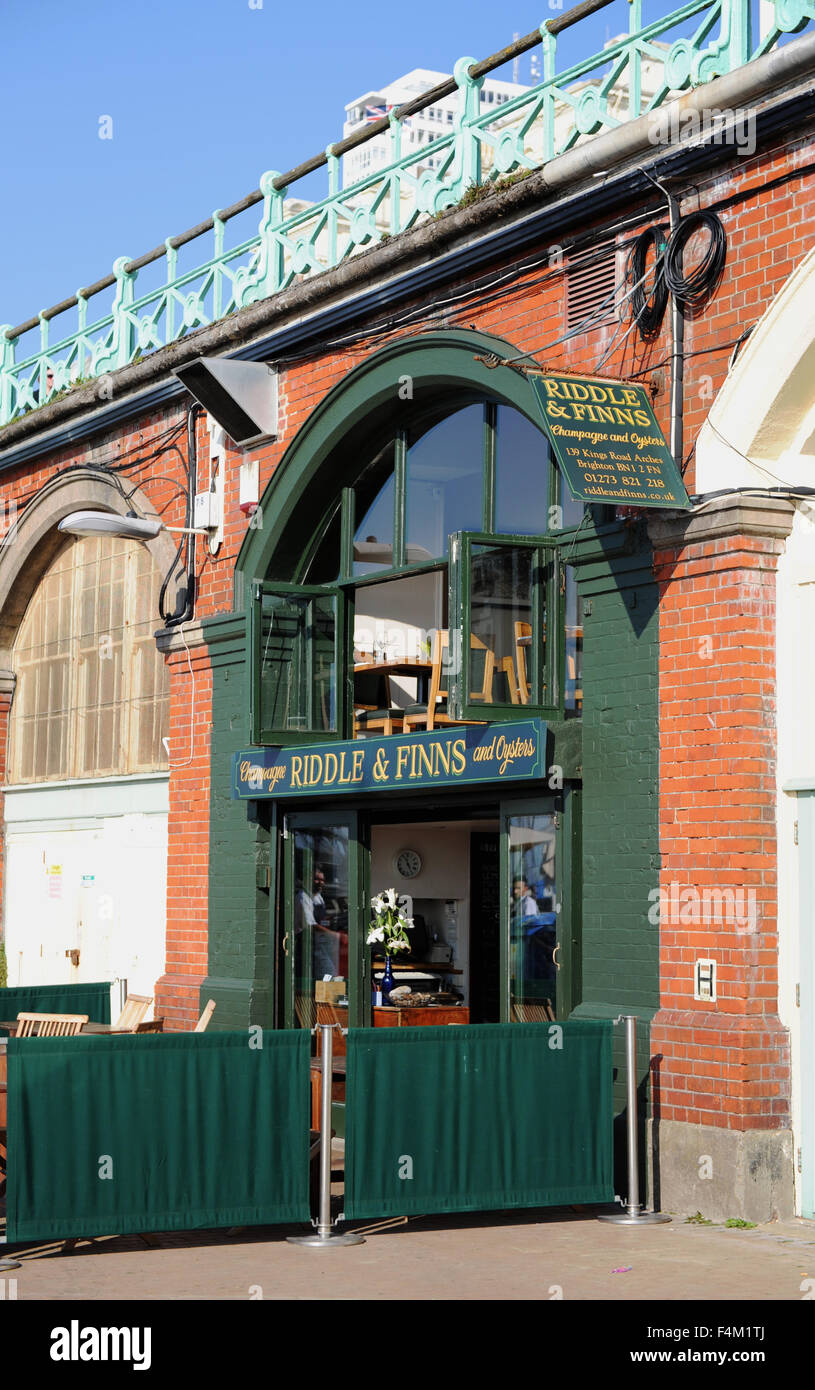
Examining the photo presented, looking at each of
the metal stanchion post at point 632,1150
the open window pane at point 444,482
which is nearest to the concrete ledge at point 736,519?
the open window pane at point 444,482

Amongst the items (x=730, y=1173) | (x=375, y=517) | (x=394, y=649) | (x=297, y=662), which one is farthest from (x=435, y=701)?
(x=730, y=1173)

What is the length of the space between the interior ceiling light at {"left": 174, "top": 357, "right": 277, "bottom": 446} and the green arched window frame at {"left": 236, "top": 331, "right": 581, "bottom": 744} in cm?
47

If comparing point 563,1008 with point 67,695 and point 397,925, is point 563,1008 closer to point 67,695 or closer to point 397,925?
point 397,925

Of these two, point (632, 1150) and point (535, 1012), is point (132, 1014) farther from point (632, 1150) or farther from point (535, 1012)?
point (632, 1150)

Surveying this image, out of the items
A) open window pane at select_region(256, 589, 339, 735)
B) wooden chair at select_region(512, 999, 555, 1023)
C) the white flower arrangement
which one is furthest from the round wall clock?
wooden chair at select_region(512, 999, 555, 1023)

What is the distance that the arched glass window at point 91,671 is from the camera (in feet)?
54.3

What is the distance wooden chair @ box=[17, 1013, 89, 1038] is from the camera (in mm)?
13289

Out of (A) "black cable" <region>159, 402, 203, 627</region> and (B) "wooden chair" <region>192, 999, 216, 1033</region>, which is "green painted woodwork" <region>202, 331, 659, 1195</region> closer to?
(A) "black cable" <region>159, 402, 203, 627</region>

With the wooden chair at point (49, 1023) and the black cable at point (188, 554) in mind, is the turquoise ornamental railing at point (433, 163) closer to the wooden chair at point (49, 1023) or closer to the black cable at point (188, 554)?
the black cable at point (188, 554)

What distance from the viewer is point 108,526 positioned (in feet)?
44.6

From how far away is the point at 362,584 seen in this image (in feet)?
43.8

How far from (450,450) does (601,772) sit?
3.39 metres
